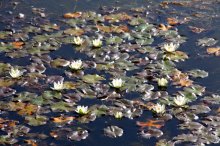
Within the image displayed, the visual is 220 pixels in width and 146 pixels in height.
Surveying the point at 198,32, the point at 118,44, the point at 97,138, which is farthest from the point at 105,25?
the point at 97,138

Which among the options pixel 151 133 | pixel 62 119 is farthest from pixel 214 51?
pixel 62 119

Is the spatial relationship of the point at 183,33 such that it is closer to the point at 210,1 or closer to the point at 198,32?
the point at 198,32

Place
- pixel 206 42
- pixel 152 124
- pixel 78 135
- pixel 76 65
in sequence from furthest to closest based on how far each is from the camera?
pixel 206 42, pixel 76 65, pixel 152 124, pixel 78 135

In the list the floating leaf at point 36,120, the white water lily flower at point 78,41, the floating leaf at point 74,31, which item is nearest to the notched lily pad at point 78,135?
the floating leaf at point 36,120

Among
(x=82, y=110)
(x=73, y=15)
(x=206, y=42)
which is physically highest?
(x=73, y=15)

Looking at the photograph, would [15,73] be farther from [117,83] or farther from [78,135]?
[78,135]

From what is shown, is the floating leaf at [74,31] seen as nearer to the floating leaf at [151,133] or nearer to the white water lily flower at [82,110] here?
the white water lily flower at [82,110]
